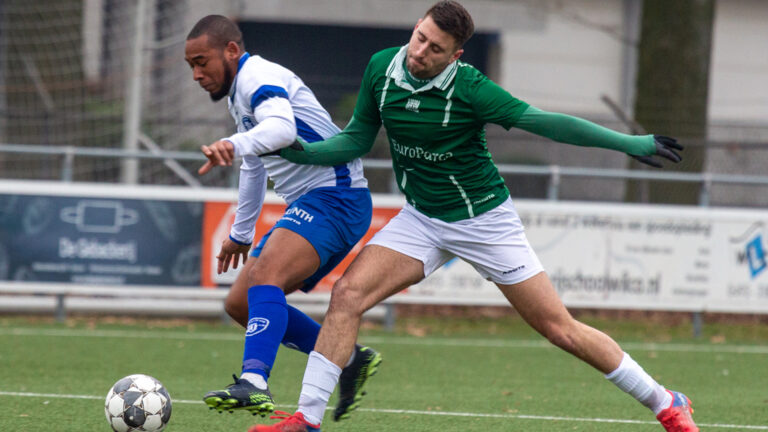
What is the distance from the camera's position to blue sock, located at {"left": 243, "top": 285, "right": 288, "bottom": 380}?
5082 millimetres

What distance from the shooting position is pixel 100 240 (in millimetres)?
10727

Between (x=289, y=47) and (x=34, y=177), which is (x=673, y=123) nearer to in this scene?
(x=34, y=177)

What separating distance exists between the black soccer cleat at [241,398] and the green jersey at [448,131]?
1108 millimetres

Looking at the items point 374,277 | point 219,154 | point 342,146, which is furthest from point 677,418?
point 219,154

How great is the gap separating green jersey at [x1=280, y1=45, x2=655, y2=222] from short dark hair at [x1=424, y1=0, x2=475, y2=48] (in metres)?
0.18

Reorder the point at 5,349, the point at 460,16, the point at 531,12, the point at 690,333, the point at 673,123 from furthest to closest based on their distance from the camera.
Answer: the point at 531,12 → the point at 673,123 → the point at 690,333 → the point at 5,349 → the point at 460,16

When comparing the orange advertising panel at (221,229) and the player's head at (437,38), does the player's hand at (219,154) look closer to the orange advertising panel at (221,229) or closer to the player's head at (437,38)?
the player's head at (437,38)

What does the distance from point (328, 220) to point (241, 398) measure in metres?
1.10

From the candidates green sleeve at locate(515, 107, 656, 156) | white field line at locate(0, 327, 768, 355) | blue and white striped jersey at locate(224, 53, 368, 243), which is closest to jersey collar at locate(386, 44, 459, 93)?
green sleeve at locate(515, 107, 656, 156)

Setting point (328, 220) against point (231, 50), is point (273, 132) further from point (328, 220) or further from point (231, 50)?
point (328, 220)

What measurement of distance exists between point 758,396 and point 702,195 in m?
4.13

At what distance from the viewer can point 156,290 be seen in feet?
35.4

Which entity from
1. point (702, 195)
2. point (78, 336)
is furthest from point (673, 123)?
point (78, 336)

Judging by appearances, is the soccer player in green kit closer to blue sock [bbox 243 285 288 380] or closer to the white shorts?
the white shorts
